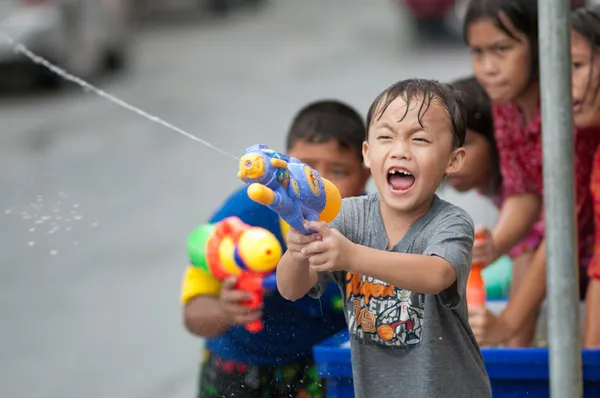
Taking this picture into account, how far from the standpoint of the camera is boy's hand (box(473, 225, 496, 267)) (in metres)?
2.69

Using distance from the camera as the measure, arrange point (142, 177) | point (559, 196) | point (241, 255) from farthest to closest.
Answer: point (142, 177) → point (241, 255) → point (559, 196)

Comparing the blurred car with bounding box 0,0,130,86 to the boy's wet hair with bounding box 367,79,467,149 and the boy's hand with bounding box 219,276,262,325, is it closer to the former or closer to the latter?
the boy's hand with bounding box 219,276,262,325

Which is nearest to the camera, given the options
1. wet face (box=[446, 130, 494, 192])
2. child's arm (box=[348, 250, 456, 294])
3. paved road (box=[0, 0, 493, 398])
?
→ child's arm (box=[348, 250, 456, 294])

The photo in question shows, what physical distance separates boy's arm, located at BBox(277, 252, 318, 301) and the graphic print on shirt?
0.10 m

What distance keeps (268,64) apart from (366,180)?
29.6ft

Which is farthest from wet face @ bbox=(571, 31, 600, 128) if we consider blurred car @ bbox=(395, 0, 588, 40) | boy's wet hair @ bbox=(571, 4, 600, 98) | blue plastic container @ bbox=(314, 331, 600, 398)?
blurred car @ bbox=(395, 0, 588, 40)

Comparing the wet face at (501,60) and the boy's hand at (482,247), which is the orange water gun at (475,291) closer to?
the boy's hand at (482,247)

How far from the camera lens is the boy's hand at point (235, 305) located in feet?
8.97

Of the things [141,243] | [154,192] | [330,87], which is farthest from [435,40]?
[141,243]

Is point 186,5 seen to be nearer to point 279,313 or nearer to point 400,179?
point 279,313

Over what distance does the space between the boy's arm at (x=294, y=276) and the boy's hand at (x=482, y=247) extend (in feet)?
2.36

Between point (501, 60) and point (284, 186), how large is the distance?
121 cm

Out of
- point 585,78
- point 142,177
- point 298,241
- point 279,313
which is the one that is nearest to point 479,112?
point 585,78

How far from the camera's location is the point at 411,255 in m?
1.95
